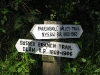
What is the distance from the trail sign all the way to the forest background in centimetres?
107

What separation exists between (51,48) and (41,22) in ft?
4.45

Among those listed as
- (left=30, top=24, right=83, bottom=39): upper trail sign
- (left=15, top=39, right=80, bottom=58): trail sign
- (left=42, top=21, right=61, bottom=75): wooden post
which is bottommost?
(left=42, top=21, right=61, bottom=75): wooden post

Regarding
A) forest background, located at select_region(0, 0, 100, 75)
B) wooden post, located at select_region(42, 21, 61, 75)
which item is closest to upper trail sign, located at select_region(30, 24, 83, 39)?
wooden post, located at select_region(42, 21, 61, 75)

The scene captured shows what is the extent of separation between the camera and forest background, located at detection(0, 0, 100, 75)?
4191 millimetres

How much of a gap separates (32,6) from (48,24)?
71.8 inches

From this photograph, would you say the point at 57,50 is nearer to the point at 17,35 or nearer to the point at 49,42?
the point at 49,42

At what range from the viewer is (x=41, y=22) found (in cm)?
412

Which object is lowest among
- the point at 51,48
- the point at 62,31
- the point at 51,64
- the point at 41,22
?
the point at 51,64

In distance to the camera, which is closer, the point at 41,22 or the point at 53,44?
the point at 53,44

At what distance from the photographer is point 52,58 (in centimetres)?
286

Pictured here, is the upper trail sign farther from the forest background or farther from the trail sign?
the forest background

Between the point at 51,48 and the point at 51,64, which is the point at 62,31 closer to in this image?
the point at 51,48

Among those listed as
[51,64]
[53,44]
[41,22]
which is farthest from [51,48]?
[41,22]

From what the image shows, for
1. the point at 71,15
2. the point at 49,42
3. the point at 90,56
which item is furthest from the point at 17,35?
the point at 49,42
